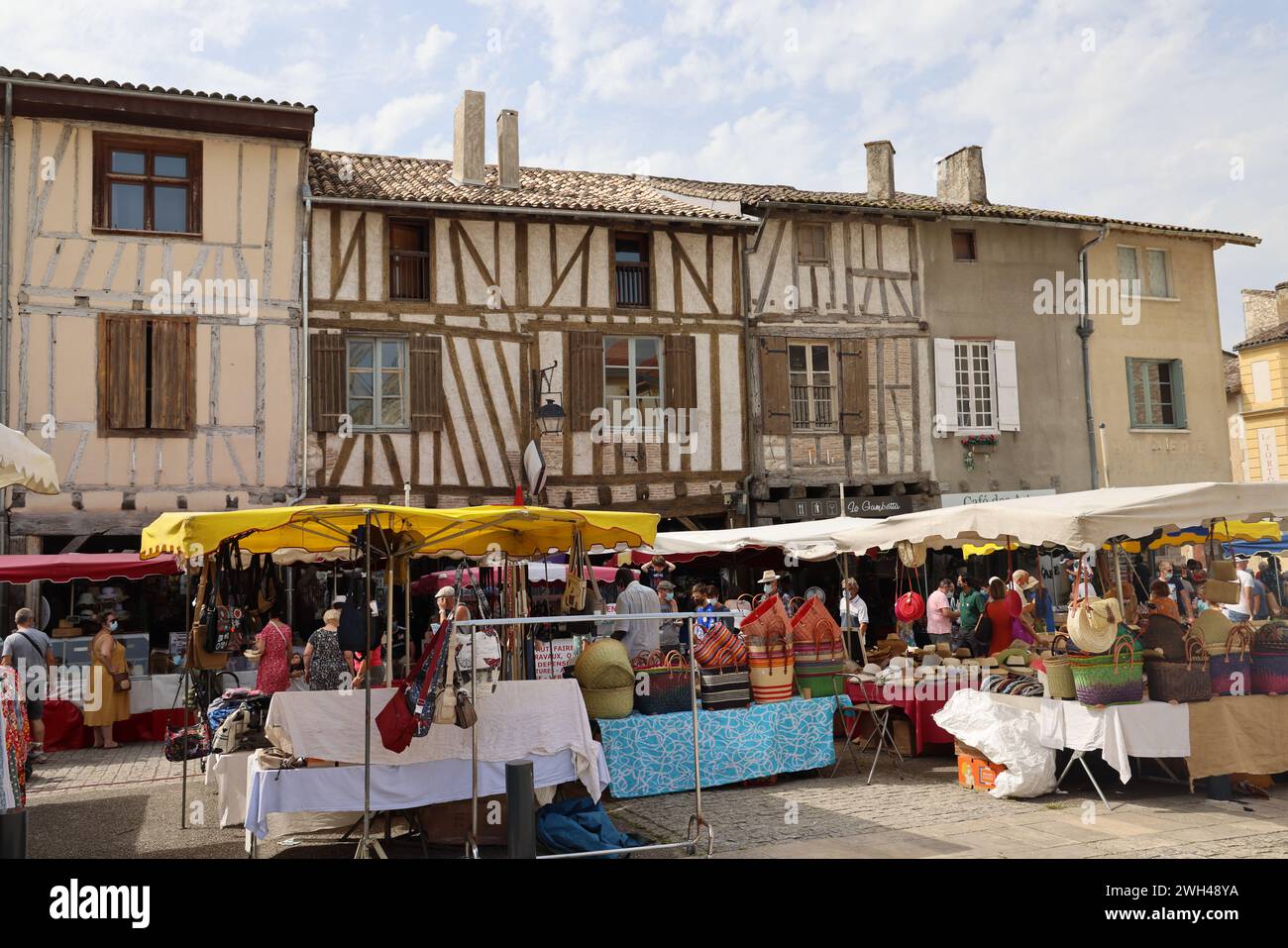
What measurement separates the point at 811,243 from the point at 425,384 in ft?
21.5

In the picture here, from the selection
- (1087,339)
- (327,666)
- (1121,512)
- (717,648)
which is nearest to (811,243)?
(1087,339)

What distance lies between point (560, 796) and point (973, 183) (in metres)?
16.4

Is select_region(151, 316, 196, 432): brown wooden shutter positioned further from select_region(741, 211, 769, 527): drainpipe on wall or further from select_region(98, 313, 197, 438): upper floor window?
select_region(741, 211, 769, 527): drainpipe on wall

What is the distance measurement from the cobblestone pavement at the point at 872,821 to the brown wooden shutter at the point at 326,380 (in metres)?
6.92

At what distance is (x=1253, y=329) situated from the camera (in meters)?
30.6

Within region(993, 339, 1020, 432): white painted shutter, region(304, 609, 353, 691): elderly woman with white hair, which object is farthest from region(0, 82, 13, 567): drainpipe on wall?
region(993, 339, 1020, 432): white painted shutter

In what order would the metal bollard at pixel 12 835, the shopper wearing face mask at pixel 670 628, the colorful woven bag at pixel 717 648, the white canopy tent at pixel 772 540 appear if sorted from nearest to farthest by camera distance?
1. the metal bollard at pixel 12 835
2. the colorful woven bag at pixel 717 648
3. the shopper wearing face mask at pixel 670 628
4. the white canopy tent at pixel 772 540

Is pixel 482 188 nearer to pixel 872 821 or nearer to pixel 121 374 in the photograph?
pixel 121 374

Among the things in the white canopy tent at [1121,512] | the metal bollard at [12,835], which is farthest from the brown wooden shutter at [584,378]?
the metal bollard at [12,835]

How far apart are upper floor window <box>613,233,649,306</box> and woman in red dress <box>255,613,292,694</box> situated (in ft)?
31.2

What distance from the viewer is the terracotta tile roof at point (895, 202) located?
1753cm

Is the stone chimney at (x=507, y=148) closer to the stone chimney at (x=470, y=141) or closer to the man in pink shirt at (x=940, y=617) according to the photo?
the stone chimney at (x=470, y=141)

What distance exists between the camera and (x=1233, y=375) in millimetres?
32062
